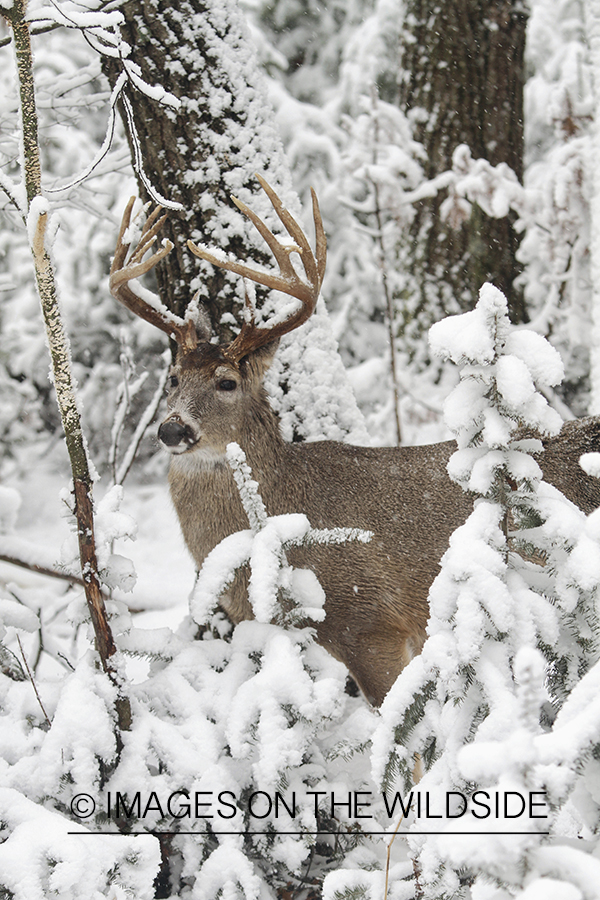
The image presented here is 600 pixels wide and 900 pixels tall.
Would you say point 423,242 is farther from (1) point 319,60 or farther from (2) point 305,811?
(1) point 319,60

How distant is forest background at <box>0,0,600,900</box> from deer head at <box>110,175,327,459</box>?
9.1 inches

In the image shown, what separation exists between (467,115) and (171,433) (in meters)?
3.85

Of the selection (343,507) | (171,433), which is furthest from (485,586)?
(171,433)

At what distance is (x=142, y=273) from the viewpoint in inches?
125

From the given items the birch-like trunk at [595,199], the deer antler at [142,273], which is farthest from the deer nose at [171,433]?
the birch-like trunk at [595,199]

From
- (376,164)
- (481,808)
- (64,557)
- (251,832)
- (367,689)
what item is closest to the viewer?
(481,808)

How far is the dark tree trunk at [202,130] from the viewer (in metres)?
3.52

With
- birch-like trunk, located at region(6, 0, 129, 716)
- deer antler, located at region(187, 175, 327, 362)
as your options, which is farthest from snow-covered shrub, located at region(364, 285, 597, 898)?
deer antler, located at region(187, 175, 327, 362)

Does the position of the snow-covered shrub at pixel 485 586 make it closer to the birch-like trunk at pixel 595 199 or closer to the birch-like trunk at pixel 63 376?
the birch-like trunk at pixel 63 376

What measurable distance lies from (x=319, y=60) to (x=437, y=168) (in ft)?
23.0

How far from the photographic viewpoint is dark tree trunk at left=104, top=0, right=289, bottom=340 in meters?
3.52

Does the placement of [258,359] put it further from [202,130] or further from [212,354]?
[202,130]

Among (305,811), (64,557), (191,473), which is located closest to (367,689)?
(305,811)

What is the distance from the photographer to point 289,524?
2480mm
